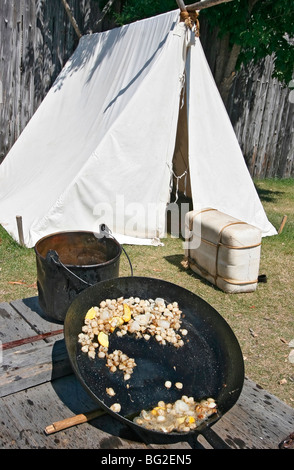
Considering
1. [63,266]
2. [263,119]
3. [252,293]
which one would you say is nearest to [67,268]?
[63,266]

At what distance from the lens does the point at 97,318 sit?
2.18 m

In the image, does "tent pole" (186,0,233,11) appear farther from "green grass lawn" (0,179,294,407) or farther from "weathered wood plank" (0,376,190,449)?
"weathered wood plank" (0,376,190,449)

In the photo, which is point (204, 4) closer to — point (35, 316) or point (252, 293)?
point (252, 293)

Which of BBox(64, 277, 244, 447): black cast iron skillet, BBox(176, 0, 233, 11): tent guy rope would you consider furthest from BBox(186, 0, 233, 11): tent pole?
BBox(64, 277, 244, 447): black cast iron skillet

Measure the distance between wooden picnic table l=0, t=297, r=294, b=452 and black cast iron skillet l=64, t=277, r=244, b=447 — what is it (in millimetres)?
107

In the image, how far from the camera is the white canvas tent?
4.58 m

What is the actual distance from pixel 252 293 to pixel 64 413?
2.51m

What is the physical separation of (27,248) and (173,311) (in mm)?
2569

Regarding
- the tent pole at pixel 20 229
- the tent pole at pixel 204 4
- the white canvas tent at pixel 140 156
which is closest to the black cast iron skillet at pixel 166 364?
the tent pole at pixel 20 229

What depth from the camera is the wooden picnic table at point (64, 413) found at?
1.71m

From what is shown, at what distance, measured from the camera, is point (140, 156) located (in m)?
4.74

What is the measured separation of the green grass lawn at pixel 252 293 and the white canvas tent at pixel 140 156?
244 millimetres
